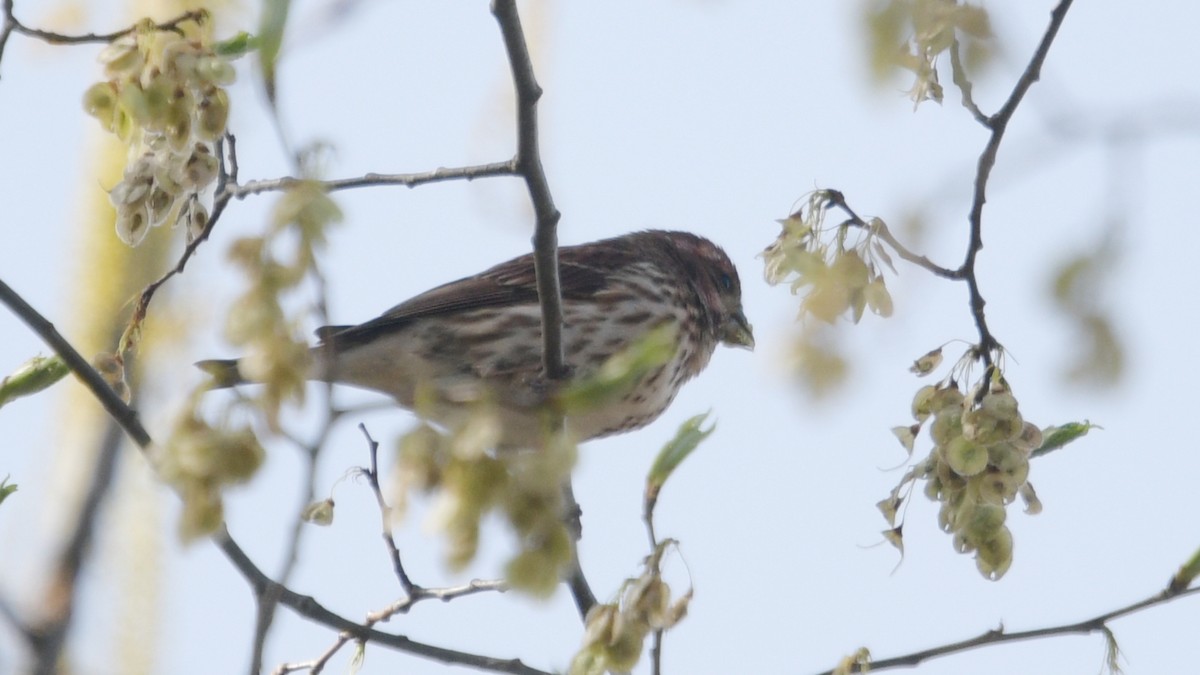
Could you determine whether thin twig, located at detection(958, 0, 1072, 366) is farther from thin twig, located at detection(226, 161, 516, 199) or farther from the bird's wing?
the bird's wing

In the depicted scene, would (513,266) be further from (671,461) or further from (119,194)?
(671,461)

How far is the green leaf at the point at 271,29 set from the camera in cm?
270

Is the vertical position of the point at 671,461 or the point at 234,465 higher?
the point at 671,461

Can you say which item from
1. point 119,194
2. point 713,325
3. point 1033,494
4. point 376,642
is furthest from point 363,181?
point 713,325

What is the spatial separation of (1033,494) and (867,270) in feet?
2.48

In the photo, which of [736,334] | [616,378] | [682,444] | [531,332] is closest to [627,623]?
[682,444]

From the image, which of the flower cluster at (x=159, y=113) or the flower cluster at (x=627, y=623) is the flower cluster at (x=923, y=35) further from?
the flower cluster at (x=159, y=113)

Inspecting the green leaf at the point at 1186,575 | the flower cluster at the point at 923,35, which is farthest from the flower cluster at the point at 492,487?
the green leaf at the point at 1186,575

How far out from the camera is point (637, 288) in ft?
23.5

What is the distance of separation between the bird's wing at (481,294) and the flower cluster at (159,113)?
8.00 ft

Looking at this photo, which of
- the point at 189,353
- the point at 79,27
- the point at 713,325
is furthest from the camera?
the point at 713,325

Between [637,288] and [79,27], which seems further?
[637,288]

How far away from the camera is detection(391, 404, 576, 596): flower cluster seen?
8.24 feet

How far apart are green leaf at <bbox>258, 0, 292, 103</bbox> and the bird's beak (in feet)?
17.6
